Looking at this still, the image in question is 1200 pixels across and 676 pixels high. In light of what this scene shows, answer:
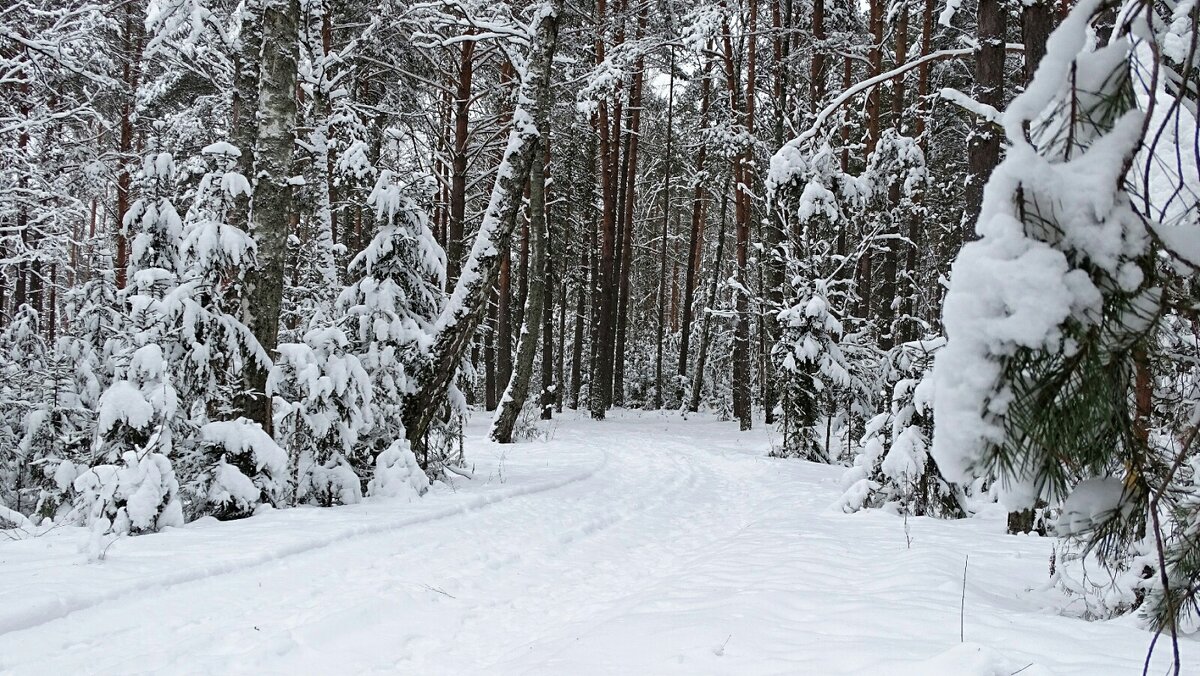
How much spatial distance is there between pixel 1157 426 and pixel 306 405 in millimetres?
6860

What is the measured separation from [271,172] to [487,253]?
9.80 ft

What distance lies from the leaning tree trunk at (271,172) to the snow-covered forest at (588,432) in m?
0.03

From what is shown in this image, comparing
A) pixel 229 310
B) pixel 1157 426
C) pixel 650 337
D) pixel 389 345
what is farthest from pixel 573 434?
pixel 650 337

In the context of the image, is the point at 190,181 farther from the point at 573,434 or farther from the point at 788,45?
the point at 788,45

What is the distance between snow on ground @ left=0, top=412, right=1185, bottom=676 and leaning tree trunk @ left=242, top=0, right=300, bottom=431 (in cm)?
196

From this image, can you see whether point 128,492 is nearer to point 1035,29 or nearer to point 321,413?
point 321,413

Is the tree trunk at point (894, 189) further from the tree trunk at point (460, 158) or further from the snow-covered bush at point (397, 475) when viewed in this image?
the snow-covered bush at point (397, 475)

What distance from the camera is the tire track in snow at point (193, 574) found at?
3.54m

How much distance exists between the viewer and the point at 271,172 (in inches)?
275

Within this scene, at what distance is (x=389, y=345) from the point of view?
8109 millimetres

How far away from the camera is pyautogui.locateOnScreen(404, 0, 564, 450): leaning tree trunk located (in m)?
8.65

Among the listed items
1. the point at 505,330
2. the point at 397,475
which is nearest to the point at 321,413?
the point at 397,475

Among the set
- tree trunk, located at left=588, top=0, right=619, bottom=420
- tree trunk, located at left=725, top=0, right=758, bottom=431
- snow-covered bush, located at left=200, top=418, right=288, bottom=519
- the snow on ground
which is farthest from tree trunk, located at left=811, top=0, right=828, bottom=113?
snow-covered bush, located at left=200, top=418, right=288, bottom=519

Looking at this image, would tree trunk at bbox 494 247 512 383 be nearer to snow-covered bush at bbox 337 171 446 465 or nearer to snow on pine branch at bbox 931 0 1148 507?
snow-covered bush at bbox 337 171 446 465
